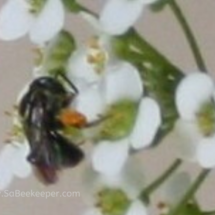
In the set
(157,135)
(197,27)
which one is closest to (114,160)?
(157,135)

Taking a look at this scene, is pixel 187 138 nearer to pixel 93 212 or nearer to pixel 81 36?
pixel 93 212

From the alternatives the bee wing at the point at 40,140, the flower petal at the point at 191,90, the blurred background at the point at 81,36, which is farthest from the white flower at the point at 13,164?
the blurred background at the point at 81,36

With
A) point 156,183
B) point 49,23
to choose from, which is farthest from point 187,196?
point 49,23

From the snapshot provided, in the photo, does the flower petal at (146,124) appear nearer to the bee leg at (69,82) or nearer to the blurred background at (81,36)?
the bee leg at (69,82)

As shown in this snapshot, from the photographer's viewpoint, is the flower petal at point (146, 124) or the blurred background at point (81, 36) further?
the blurred background at point (81, 36)

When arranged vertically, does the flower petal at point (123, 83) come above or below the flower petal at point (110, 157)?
above

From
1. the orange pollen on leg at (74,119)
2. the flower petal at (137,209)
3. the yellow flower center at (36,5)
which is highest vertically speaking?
the yellow flower center at (36,5)

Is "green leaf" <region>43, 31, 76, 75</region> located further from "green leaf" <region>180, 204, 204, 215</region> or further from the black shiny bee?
"green leaf" <region>180, 204, 204, 215</region>

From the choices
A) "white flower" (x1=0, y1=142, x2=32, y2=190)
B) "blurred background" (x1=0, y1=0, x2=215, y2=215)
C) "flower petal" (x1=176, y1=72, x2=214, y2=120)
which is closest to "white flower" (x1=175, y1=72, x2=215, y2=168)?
"flower petal" (x1=176, y1=72, x2=214, y2=120)
